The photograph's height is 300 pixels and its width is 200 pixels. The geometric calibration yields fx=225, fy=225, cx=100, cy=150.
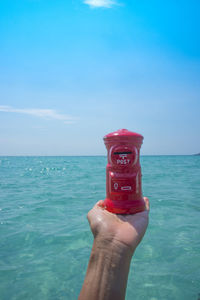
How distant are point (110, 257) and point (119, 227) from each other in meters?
0.29

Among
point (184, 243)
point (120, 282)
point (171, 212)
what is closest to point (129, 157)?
point (120, 282)

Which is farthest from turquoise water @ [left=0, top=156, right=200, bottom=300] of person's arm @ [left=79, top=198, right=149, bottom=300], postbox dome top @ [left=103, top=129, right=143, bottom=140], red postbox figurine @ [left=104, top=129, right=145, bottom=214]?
postbox dome top @ [left=103, top=129, right=143, bottom=140]

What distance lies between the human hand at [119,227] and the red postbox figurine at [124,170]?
0.15 metres

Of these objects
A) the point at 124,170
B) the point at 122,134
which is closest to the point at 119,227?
the point at 124,170

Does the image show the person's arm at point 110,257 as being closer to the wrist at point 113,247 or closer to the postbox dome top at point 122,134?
the wrist at point 113,247

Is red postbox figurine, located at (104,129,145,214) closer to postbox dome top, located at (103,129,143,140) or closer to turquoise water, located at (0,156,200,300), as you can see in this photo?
postbox dome top, located at (103,129,143,140)

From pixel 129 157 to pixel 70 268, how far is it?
7.63 feet

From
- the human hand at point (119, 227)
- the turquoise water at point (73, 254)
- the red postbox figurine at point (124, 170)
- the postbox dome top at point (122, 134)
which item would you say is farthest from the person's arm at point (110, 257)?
the turquoise water at point (73, 254)

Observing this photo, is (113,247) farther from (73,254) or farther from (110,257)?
(73,254)

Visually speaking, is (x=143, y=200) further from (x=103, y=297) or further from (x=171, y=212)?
(x=171, y=212)

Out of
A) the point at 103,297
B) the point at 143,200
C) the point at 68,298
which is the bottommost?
the point at 68,298

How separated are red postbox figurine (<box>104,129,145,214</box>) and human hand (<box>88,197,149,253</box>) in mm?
152

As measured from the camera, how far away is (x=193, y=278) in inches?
128

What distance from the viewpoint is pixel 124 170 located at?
232cm
